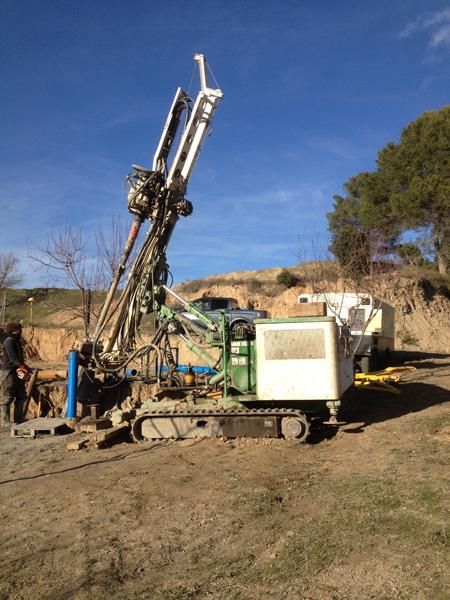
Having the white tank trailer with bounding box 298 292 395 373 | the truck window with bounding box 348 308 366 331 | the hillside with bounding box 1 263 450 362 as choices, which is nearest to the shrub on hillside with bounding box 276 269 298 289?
the hillside with bounding box 1 263 450 362

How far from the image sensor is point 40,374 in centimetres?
1477

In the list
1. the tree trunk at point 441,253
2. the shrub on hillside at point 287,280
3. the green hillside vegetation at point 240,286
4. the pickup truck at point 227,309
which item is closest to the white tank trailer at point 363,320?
the pickup truck at point 227,309

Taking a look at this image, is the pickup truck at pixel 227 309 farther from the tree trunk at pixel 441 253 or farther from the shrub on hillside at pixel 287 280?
the shrub on hillside at pixel 287 280

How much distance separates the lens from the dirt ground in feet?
12.0

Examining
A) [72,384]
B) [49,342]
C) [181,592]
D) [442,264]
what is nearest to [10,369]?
[72,384]

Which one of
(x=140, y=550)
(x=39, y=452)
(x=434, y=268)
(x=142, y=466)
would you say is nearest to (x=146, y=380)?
(x=39, y=452)

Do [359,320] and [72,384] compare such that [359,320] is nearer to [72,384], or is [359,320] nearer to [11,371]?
[72,384]

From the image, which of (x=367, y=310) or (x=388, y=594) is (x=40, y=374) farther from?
(x=388, y=594)

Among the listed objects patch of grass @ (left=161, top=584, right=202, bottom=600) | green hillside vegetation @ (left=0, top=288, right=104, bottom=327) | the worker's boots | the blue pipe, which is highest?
green hillside vegetation @ (left=0, top=288, right=104, bottom=327)

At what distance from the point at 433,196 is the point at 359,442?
24146 millimetres

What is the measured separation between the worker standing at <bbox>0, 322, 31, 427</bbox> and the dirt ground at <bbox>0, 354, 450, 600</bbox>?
8.66ft

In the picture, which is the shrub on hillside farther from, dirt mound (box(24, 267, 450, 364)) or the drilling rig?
the drilling rig

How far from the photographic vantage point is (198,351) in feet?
32.8

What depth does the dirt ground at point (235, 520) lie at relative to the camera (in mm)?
3650
